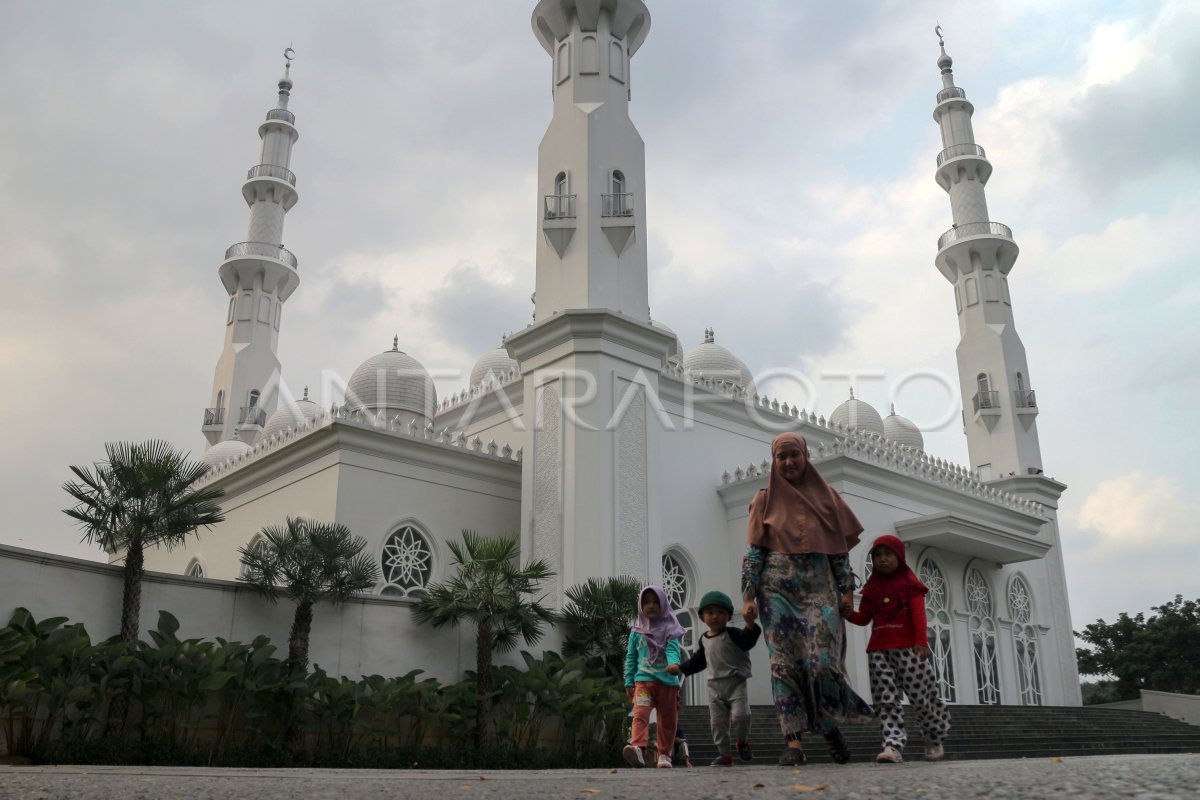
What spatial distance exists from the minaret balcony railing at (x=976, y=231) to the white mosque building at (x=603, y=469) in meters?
2.95

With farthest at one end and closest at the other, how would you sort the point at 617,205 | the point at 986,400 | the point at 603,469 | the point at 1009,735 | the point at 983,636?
the point at 986,400, the point at 983,636, the point at 617,205, the point at 603,469, the point at 1009,735

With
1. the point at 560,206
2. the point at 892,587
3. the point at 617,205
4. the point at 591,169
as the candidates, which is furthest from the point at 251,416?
the point at 892,587

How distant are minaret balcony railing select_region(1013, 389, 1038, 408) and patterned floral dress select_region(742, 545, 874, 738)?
19272 mm

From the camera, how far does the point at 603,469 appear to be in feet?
49.1

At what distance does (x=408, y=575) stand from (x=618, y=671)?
15.0 ft

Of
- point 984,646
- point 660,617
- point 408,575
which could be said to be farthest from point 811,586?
point 984,646

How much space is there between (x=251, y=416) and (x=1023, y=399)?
58.9ft

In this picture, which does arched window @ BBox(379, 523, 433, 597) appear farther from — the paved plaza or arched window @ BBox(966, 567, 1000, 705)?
the paved plaza

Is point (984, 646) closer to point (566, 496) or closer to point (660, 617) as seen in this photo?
point (566, 496)

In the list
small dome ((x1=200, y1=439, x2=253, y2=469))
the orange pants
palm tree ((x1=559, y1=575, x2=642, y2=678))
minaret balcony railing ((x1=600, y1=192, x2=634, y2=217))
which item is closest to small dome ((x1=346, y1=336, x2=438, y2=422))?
small dome ((x1=200, y1=439, x2=253, y2=469))

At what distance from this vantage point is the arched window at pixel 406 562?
597 inches

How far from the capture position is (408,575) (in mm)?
15367

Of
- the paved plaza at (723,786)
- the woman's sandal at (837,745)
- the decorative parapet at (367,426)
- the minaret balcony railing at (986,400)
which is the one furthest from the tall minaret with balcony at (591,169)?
the paved plaza at (723,786)

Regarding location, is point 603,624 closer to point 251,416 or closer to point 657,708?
point 657,708
